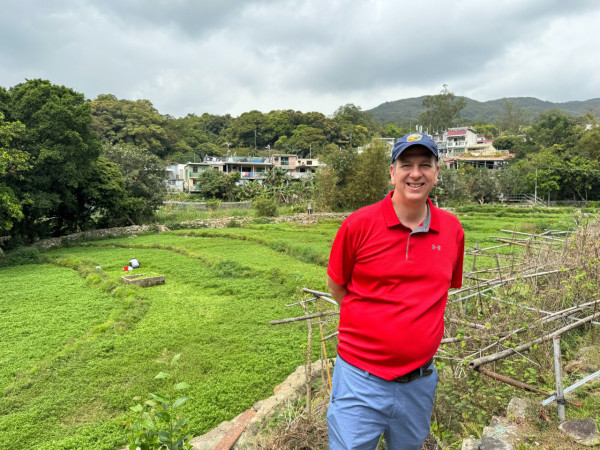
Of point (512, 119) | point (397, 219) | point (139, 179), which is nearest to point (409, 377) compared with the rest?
point (397, 219)

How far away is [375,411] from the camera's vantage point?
5.89ft

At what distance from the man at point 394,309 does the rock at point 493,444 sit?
0.73 m

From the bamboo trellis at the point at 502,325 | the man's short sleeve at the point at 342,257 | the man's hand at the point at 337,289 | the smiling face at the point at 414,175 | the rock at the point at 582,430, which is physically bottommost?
the rock at the point at 582,430

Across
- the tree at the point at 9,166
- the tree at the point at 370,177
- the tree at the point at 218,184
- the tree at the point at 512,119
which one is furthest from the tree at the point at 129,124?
the tree at the point at 512,119

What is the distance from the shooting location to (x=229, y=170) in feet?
148

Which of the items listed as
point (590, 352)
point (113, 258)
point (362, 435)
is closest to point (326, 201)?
point (113, 258)

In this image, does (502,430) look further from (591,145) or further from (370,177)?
(591,145)

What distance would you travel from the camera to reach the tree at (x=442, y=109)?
66125 mm

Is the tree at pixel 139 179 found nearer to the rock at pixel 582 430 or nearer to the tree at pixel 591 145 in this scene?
the rock at pixel 582 430

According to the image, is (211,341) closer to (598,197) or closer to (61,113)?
(61,113)

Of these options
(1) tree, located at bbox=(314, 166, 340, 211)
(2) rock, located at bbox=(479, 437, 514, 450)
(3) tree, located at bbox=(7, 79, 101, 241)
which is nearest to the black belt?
(2) rock, located at bbox=(479, 437, 514, 450)

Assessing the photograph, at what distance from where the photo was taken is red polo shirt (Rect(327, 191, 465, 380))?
1806mm

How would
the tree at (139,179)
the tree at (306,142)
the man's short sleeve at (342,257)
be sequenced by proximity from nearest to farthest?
the man's short sleeve at (342,257) → the tree at (139,179) → the tree at (306,142)

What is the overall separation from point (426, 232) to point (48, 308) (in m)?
9.29
